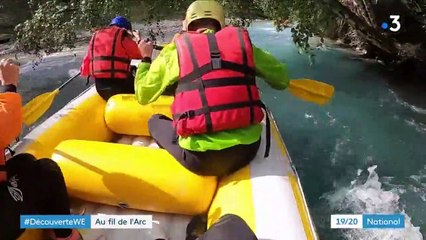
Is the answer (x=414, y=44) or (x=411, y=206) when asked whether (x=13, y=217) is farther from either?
(x=414, y=44)

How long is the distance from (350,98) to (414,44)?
1145 mm

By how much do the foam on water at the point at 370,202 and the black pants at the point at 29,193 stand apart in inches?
84.1

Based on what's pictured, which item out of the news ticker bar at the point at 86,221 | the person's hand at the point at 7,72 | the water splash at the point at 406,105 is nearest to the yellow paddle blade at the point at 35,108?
the person's hand at the point at 7,72

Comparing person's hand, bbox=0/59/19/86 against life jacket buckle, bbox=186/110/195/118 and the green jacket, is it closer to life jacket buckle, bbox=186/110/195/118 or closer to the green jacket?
the green jacket

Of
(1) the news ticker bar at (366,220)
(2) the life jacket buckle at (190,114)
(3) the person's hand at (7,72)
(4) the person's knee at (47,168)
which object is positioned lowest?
(1) the news ticker bar at (366,220)

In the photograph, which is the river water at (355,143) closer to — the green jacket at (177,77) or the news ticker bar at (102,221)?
the news ticker bar at (102,221)

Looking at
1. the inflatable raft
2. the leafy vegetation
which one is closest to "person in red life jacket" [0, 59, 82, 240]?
the inflatable raft

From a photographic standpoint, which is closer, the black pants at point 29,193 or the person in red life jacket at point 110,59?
the black pants at point 29,193

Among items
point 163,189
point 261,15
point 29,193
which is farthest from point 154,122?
point 261,15

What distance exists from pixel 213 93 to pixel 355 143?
3.25 metres

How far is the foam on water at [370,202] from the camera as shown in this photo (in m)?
3.22

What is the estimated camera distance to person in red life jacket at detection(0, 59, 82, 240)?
1610 millimetres

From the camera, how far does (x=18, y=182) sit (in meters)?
1.68

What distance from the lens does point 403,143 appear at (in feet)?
15.4
